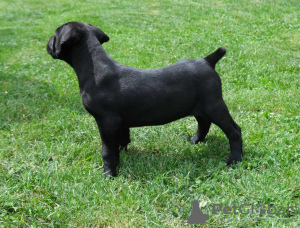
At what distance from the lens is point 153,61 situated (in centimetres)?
728

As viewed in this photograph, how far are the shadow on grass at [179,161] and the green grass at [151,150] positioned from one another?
0.04 ft

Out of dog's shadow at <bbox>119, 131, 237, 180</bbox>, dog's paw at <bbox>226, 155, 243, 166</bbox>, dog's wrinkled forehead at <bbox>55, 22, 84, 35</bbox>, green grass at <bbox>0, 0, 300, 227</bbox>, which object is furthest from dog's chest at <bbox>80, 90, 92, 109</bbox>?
dog's paw at <bbox>226, 155, 243, 166</bbox>

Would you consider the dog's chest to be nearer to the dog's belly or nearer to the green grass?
the dog's belly

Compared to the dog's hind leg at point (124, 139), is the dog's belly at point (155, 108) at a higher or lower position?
higher

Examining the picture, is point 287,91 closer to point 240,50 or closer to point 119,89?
point 240,50

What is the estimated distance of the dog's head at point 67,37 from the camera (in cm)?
329

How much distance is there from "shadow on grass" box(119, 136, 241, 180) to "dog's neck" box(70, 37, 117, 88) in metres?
1.11

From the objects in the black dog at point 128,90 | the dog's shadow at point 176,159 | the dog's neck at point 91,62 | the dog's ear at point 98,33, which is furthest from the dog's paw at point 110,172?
the dog's ear at point 98,33

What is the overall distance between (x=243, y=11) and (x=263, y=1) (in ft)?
5.96

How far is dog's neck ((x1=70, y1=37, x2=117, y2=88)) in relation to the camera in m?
3.40

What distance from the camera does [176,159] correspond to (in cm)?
383

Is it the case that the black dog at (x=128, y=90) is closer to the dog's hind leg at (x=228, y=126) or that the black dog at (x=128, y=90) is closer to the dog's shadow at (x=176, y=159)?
the dog's hind leg at (x=228, y=126)

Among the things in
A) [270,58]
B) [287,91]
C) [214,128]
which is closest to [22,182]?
[214,128]

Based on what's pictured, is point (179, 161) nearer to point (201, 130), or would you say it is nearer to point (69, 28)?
point (201, 130)
